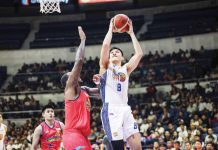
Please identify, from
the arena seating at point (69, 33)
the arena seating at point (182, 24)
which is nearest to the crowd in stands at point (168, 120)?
the arena seating at point (182, 24)

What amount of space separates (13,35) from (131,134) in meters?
23.4

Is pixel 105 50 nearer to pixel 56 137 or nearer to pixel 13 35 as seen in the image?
pixel 56 137

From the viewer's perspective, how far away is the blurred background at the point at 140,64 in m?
18.5

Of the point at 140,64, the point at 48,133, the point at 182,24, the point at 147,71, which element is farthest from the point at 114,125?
the point at 182,24

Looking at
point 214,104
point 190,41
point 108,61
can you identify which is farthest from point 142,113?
point 108,61

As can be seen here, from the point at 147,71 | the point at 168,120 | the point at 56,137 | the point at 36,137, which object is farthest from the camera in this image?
the point at 147,71

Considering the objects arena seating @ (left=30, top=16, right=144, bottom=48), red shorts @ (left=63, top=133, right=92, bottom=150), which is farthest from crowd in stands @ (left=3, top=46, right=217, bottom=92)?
red shorts @ (left=63, top=133, right=92, bottom=150)

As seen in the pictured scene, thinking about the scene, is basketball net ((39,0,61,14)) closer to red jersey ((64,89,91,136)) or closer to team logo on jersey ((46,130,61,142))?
team logo on jersey ((46,130,61,142))

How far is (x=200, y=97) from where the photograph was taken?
753 inches

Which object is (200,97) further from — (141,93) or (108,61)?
(108,61)

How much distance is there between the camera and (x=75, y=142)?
6160mm

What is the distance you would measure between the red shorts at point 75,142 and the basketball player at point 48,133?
56.4 inches

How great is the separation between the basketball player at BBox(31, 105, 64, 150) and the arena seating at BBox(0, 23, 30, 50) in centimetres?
1995

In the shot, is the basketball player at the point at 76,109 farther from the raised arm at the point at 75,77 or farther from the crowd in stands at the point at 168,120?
the crowd in stands at the point at 168,120
